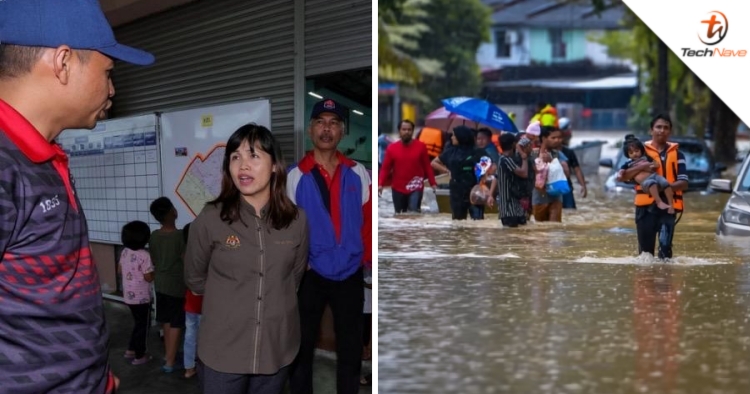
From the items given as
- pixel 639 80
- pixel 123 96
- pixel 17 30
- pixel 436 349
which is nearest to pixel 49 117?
pixel 17 30

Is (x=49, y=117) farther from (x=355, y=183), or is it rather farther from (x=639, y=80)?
(x=639, y=80)

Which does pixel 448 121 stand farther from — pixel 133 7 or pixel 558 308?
pixel 133 7

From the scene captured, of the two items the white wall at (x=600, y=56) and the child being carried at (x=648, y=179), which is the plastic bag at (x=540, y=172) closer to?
the child being carried at (x=648, y=179)

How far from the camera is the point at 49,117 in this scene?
4.68ft

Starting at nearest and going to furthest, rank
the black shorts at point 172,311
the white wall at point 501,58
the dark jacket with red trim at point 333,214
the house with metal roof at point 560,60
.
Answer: the dark jacket with red trim at point 333,214, the black shorts at point 172,311, the white wall at point 501,58, the house with metal roof at point 560,60

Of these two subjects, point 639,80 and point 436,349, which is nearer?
point 436,349

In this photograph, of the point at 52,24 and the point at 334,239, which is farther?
the point at 334,239

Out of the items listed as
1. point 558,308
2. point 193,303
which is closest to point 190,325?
point 193,303

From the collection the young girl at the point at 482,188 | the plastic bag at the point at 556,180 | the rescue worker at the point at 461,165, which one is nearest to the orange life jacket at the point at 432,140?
the rescue worker at the point at 461,165

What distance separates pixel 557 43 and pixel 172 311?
1759 centimetres

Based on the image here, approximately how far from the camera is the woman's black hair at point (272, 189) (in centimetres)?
244

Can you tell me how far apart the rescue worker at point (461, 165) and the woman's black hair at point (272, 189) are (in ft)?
13.2

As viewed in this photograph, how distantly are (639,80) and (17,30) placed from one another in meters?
18.1

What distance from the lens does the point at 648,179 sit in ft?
16.6
